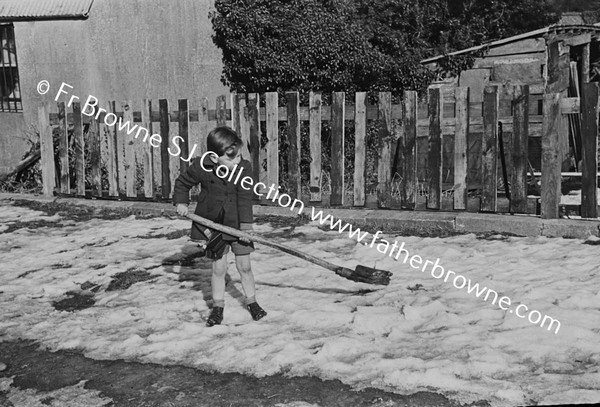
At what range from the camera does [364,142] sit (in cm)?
793

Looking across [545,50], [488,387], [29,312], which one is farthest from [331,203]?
[545,50]

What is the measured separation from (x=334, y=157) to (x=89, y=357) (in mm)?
4409

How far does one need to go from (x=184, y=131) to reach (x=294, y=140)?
57.7 inches

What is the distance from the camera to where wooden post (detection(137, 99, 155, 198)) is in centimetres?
890

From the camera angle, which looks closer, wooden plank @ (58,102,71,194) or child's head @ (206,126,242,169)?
child's head @ (206,126,242,169)

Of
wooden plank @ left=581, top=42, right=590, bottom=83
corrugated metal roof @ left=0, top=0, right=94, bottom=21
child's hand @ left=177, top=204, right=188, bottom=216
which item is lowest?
child's hand @ left=177, top=204, right=188, bottom=216

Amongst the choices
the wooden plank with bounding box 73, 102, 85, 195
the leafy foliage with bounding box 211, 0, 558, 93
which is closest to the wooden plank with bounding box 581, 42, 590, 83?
the leafy foliage with bounding box 211, 0, 558, 93

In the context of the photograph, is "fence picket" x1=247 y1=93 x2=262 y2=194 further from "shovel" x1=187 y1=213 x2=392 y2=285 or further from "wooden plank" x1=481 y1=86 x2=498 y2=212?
"shovel" x1=187 y1=213 x2=392 y2=285

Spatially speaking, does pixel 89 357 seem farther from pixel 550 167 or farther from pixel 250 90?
pixel 250 90

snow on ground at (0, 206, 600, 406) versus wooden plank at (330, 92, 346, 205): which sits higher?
wooden plank at (330, 92, 346, 205)

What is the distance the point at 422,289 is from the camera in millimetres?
5441

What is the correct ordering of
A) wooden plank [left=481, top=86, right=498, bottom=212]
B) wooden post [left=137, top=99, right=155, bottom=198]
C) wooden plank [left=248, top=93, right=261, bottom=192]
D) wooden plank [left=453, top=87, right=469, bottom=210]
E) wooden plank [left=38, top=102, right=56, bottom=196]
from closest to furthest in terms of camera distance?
wooden plank [left=481, top=86, right=498, bottom=212], wooden plank [left=453, top=87, right=469, bottom=210], wooden plank [left=248, top=93, right=261, bottom=192], wooden post [left=137, top=99, right=155, bottom=198], wooden plank [left=38, top=102, right=56, bottom=196]

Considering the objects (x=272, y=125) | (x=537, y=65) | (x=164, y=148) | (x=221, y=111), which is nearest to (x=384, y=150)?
(x=272, y=125)

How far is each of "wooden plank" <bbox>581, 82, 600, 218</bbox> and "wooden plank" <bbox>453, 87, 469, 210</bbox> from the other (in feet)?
3.81
